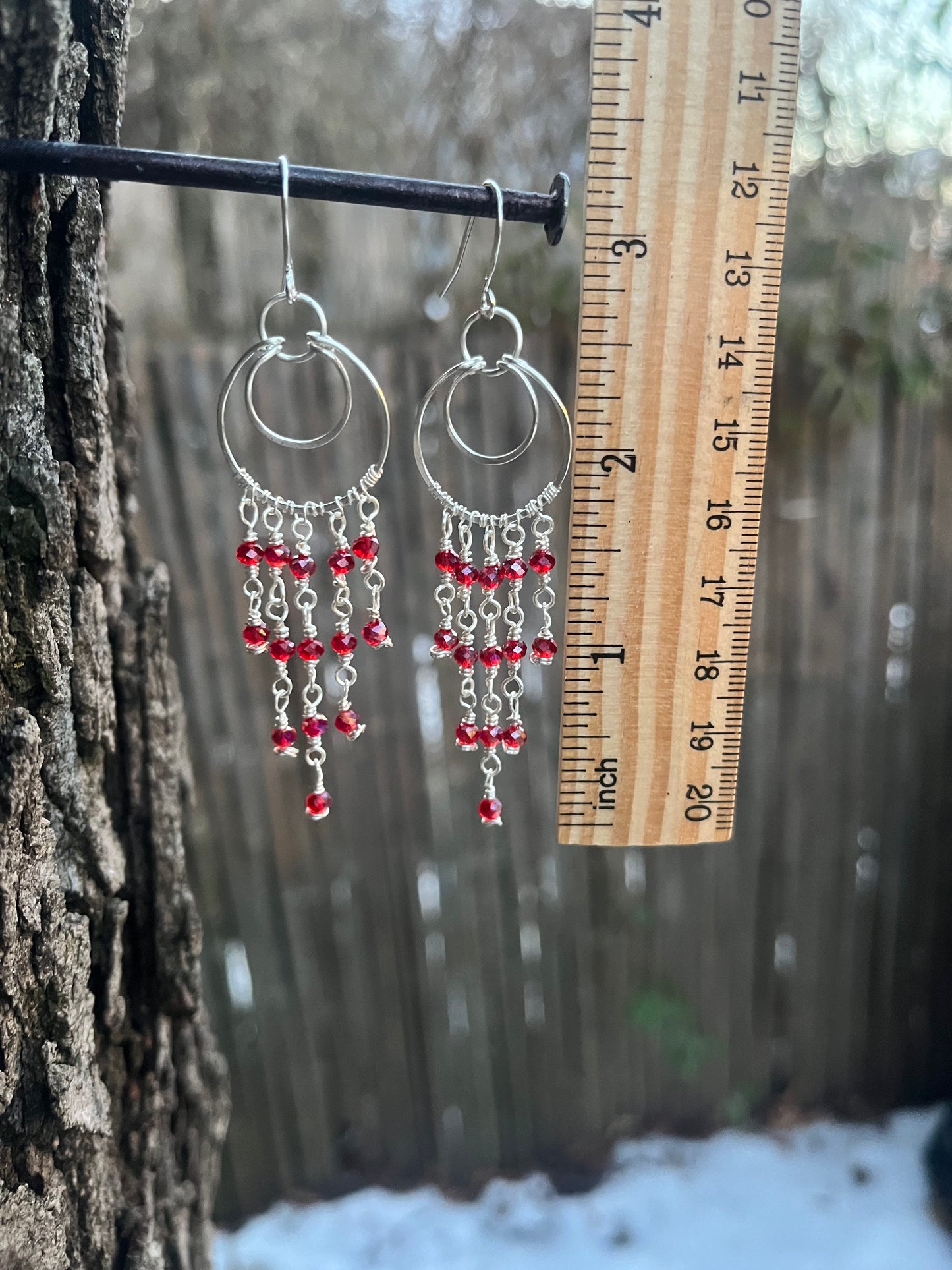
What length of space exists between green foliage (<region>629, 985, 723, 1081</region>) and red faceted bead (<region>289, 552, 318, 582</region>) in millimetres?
1446

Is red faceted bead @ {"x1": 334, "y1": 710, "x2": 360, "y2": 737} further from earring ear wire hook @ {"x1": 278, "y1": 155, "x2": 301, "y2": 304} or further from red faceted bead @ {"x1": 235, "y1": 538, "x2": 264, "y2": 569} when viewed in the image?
earring ear wire hook @ {"x1": 278, "y1": 155, "x2": 301, "y2": 304}

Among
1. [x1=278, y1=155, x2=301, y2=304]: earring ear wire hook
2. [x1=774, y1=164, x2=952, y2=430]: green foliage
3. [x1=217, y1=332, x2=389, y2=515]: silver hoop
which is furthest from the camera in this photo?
[x1=774, y1=164, x2=952, y2=430]: green foliage

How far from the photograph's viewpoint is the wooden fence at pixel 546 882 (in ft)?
4.97

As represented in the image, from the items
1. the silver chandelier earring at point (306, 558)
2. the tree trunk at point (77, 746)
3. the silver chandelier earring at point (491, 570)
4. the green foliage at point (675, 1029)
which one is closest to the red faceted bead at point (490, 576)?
the silver chandelier earring at point (491, 570)

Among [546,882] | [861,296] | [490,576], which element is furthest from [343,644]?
[861,296]

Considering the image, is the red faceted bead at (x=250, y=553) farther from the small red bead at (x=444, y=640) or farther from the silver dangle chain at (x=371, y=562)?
the small red bead at (x=444, y=640)

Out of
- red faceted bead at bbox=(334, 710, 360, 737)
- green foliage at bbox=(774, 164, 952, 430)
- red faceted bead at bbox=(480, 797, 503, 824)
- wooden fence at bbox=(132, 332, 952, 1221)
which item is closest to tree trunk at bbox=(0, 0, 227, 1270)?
red faceted bead at bbox=(334, 710, 360, 737)

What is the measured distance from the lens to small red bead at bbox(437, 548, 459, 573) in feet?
2.68

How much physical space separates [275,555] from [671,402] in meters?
0.39

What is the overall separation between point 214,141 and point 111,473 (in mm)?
810

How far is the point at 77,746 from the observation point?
831mm

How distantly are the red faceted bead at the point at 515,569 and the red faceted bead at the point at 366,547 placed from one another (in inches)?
4.9

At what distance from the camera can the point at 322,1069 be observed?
1.77m

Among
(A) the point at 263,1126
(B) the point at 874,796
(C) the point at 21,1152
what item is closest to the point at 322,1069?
(A) the point at 263,1126
